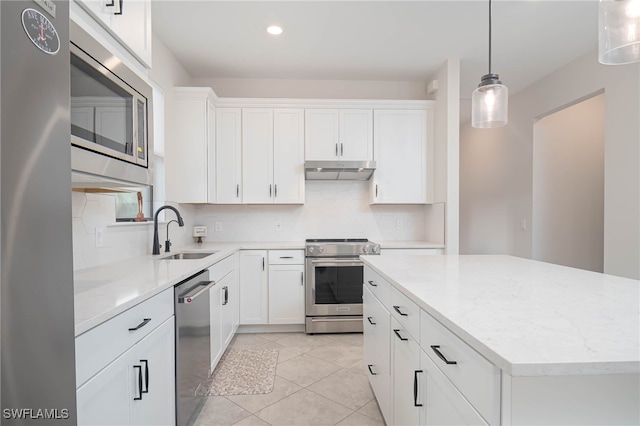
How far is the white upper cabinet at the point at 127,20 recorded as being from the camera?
3.87 ft

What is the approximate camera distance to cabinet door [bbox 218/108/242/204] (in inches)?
138

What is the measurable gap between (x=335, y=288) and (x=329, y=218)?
3.09 feet

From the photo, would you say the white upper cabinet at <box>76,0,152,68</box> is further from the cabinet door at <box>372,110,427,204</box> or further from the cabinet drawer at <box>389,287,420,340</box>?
the cabinet door at <box>372,110,427,204</box>

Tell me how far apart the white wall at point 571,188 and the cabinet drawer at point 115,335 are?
4.42 m

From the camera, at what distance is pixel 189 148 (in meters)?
3.27

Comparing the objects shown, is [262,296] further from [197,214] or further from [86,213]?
[86,213]

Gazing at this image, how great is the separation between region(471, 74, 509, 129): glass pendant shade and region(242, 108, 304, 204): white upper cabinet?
80.2 inches

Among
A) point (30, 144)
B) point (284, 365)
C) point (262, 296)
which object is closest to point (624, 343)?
point (30, 144)

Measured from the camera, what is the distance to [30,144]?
53 cm

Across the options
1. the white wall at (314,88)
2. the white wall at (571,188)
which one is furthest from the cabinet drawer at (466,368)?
the white wall at (571,188)

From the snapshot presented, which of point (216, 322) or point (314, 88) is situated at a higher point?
point (314, 88)

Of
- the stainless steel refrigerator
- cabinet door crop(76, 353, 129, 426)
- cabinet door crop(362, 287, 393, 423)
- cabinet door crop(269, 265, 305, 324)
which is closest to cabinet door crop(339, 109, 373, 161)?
cabinet door crop(269, 265, 305, 324)

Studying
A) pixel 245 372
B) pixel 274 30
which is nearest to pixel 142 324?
pixel 245 372

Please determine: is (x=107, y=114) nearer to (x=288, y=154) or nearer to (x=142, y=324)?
(x=142, y=324)
